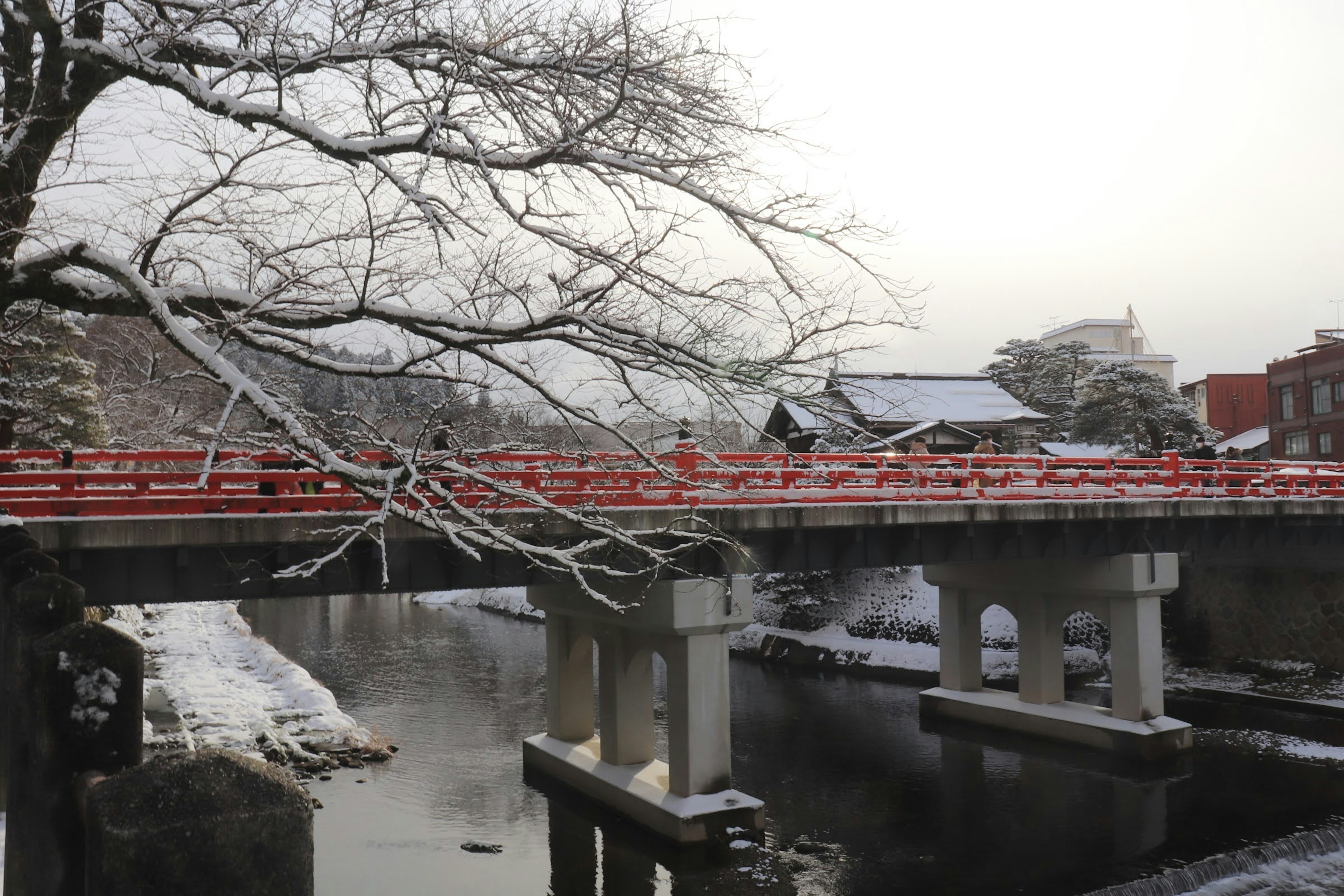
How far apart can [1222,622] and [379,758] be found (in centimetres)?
2627

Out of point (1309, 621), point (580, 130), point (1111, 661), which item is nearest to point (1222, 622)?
point (1309, 621)

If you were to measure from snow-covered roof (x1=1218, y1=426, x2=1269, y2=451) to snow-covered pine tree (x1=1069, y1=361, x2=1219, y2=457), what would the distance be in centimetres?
1474

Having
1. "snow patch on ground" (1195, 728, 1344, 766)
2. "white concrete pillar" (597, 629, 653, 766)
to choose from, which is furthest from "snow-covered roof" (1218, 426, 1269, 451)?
"white concrete pillar" (597, 629, 653, 766)

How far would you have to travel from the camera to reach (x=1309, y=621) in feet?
97.2

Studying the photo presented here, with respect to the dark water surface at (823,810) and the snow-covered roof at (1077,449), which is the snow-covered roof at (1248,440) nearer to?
the snow-covered roof at (1077,449)

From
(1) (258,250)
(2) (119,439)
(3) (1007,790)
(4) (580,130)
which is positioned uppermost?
(4) (580,130)

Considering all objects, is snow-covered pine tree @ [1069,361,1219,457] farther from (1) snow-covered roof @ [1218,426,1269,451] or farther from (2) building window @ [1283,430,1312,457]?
(1) snow-covered roof @ [1218,426,1269,451]

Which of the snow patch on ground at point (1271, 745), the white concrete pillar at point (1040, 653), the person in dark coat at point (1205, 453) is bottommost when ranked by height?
the snow patch on ground at point (1271, 745)

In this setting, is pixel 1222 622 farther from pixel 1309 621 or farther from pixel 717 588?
pixel 717 588

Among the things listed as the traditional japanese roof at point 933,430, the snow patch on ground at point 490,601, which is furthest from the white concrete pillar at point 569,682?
the snow patch on ground at point 490,601

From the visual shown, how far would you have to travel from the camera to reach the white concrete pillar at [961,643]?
26094 mm

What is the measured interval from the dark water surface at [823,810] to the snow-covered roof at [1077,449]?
26762mm

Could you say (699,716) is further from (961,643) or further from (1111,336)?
(1111,336)

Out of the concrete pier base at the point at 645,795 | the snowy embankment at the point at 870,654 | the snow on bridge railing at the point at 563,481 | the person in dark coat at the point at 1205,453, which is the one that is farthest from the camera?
the snowy embankment at the point at 870,654
